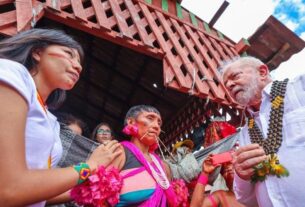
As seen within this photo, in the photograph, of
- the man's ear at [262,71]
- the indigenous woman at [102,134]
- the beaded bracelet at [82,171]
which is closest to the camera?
the beaded bracelet at [82,171]

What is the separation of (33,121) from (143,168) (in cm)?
136

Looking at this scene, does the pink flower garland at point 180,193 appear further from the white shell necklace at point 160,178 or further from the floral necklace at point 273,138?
the floral necklace at point 273,138

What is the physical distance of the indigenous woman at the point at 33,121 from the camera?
863mm

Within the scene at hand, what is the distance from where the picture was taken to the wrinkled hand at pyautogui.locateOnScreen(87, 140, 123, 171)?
1.21 metres

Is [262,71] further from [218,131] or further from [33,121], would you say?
[33,121]

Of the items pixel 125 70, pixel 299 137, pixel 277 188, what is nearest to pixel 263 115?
pixel 299 137

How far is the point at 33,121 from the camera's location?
42.4 inches

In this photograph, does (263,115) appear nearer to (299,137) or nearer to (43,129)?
(299,137)

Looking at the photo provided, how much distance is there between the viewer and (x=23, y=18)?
2.59 m

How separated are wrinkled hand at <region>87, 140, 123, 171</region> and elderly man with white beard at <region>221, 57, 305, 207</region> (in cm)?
74

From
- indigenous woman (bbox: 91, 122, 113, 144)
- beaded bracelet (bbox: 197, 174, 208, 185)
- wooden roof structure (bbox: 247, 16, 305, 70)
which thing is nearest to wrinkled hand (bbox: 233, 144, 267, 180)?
beaded bracelet (bbox: 197, 174, 208, 185)

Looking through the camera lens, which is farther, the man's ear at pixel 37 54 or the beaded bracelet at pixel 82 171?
the man's ear at pixel 37 54

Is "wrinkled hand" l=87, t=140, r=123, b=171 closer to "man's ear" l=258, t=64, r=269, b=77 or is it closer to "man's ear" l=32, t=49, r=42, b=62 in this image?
"man's ear" l=32, t=49, r=42, b=62

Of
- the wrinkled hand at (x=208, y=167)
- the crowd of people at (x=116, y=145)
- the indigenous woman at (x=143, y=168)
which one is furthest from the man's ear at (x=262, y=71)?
the indigenous woman at (x=143, y=168)
